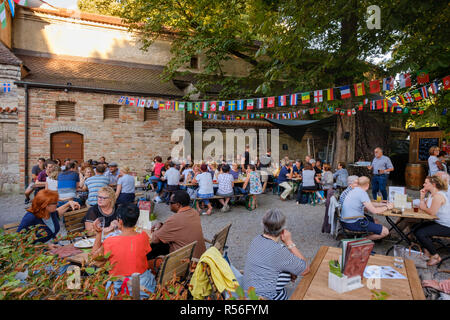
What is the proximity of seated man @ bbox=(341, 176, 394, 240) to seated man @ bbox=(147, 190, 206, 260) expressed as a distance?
2706 mm

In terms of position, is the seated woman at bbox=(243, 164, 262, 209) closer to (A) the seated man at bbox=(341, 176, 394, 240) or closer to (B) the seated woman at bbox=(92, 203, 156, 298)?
(A) the seated man at bbox=(341, 176, 394, 240)

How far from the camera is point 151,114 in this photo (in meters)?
14.0

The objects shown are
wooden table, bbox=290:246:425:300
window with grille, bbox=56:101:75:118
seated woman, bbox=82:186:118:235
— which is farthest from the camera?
window with grille, bbox=56:101:75:118

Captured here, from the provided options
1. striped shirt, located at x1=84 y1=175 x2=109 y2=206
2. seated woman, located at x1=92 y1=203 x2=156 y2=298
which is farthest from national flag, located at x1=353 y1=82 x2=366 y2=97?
seated woman, located at x1=92 y1=203 x2=156 y2=298

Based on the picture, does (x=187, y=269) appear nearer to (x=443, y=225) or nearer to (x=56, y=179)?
(x=443, y=225)

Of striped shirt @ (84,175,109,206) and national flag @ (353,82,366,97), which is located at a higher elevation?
national flag @ (353,82,366,97)

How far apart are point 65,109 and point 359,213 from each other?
12836 mm

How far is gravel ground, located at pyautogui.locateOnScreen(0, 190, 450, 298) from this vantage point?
495cm

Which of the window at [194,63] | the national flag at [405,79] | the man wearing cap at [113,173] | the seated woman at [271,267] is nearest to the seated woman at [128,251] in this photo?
the seated woman at [271,267]

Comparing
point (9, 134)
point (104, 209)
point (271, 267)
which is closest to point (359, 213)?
point (271, 267)

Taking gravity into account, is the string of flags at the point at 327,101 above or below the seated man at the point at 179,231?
above

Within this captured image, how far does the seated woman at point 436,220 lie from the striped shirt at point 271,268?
310 cm

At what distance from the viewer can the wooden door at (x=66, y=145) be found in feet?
40.3

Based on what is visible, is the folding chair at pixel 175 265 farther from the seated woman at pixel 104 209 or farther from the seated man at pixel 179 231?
the seated woman at pixel 104 209
